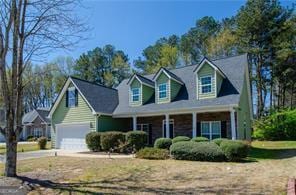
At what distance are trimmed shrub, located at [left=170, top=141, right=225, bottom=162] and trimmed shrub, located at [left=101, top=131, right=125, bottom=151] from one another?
6077mm

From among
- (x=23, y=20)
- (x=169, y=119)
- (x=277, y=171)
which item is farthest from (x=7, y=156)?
(x=169, y=119)

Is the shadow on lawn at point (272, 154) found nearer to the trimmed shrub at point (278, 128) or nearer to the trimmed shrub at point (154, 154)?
the trimmed shrub at point (154, 154)

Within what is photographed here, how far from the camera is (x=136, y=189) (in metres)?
9.29

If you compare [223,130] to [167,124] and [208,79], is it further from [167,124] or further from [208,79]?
[167,124]

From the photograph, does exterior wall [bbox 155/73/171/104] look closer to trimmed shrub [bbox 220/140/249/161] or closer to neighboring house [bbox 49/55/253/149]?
neighboring house [bbox 49/55/253/149]

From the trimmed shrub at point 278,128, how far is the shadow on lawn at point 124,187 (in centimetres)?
2316

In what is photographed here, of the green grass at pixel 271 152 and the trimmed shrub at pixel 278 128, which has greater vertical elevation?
the trimmed shrub at pixel 278 128

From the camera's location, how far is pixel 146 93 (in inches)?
1021

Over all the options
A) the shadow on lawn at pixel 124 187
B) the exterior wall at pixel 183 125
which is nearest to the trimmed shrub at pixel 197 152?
the shadow on lawn at pixel 124 187

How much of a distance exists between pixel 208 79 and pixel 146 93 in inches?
228

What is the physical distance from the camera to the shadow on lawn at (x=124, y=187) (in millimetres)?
8859

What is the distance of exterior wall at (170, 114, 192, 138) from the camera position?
77.9ft

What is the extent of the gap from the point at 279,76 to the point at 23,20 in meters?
34.5

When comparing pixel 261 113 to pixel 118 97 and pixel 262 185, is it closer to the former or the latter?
pixel 118 97
